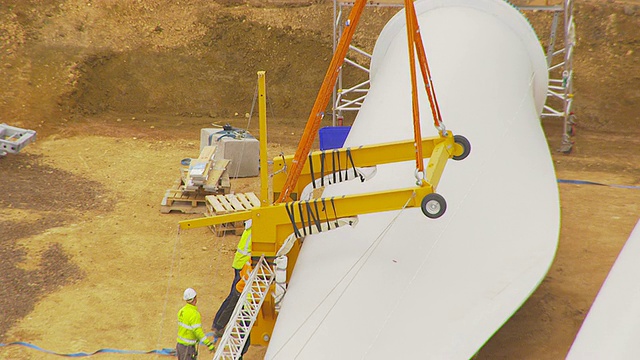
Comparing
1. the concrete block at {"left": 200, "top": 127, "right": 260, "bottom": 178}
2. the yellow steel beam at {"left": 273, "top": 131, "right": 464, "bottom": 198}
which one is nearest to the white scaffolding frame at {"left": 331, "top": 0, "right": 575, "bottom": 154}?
the concrete block at {"left": 200, "top": 127, "right": 260, "bottom": 178}

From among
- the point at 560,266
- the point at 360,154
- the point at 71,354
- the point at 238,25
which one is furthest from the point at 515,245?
the point at 238,25

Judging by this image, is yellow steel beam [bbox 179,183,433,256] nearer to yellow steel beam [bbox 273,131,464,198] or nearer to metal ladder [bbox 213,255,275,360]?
metal ladder [bbox 213,255,275,360]

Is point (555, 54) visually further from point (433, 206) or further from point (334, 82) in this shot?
point (433, 206)

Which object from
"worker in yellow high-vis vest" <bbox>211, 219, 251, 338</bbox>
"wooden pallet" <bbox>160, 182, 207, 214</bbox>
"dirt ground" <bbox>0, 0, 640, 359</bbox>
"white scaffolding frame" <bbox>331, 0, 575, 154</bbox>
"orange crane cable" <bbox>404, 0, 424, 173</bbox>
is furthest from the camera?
"white scaffolding frame" <bbox>331, 0, 575, 154</bbox>

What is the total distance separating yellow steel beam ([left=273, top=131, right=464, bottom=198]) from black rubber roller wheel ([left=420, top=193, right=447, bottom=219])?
0.78m

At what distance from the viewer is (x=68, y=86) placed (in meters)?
20.0

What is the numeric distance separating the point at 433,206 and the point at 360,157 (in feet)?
4.16

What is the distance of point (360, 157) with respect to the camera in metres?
8.47

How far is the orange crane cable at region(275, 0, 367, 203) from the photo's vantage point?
25.8 ft

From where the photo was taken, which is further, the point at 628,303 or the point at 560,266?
the point at 560,266

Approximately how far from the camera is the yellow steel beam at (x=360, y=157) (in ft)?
26.7

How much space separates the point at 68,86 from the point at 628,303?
17107 millimetres

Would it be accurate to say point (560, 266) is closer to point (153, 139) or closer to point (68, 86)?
point (153, 139)

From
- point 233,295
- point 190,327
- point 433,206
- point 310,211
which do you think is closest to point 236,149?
point 233,295
